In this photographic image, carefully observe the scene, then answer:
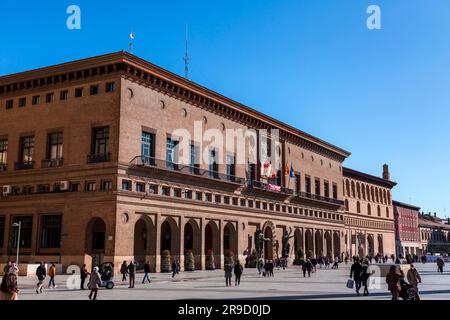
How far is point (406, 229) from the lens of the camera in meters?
121

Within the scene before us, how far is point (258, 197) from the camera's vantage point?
5950 centimetres

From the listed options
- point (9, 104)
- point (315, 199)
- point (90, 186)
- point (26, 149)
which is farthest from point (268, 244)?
point (9, 104)

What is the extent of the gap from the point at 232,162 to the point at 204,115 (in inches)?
281

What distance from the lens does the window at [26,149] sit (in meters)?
44.8

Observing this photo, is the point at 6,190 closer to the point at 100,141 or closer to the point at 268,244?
the point at 100,141

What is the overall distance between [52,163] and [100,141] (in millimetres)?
5155

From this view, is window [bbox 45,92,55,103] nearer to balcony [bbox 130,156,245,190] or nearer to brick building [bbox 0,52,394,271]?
brick building [bbox 0,52,394,271]

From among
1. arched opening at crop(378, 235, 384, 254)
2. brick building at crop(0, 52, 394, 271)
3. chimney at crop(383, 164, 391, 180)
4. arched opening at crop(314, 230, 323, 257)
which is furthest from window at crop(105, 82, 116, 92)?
chimney at crop(383, 164, 391, 180)

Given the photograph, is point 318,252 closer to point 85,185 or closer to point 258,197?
point 258,197

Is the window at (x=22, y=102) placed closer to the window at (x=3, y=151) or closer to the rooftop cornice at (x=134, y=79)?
the rooftop cornice at (x=134, y=79)
